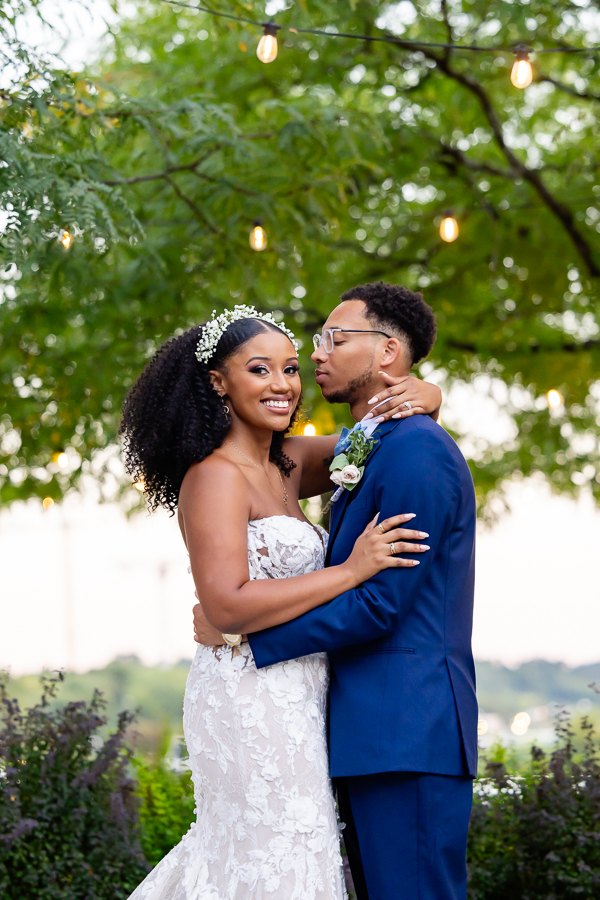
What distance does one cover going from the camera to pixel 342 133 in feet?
16.7

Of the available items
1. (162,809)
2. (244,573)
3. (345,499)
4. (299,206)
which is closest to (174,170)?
(299,206)

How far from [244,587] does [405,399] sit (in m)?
0.85

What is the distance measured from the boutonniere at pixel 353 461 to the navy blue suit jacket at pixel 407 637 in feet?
0.15

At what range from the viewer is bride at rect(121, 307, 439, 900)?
108 inches

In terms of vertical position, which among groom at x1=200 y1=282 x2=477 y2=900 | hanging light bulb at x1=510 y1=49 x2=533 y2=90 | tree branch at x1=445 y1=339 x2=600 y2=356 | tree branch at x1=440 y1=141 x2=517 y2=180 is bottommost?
groom at x1=200 y1=282 x2=477 y2=900

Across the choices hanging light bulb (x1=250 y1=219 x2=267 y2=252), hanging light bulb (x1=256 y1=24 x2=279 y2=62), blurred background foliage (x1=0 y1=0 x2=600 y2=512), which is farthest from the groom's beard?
hanging light bulb (x1=256 y1=24 x2=279 y2=62)

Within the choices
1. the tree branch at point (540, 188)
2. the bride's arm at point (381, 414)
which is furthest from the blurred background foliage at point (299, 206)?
the bride's arm at point (381, 414)

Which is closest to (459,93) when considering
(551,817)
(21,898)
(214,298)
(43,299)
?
(214,298)

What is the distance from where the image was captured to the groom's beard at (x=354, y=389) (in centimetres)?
320

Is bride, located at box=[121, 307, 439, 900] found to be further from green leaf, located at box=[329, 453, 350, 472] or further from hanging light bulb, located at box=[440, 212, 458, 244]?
hanging light bulb, located at box=[440, 212, 458, 244]

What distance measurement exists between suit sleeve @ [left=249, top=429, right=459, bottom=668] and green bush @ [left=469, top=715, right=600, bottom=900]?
231cm

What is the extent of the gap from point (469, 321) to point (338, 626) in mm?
5086

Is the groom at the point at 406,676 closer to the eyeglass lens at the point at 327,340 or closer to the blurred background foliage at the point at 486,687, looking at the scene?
the eyeglass lens at the point at 327,340

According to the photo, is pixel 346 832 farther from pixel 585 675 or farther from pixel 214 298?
pixel 585 675
